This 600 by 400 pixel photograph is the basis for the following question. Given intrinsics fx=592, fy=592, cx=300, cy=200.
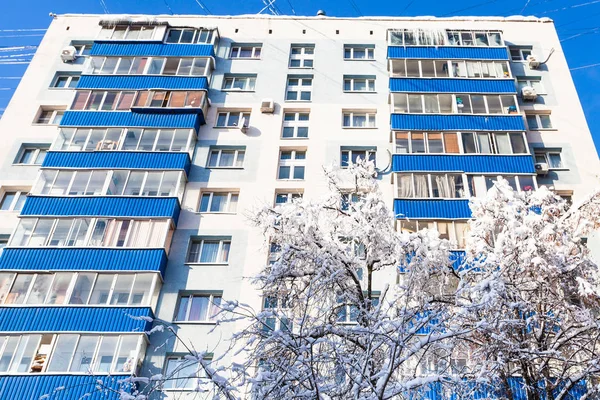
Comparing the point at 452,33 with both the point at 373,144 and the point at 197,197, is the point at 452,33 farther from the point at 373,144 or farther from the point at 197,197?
the point at 197,197

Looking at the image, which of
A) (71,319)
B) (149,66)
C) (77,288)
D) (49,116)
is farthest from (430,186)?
(49,116)

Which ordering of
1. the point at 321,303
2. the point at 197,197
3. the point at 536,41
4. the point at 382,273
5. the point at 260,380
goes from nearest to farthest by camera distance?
the point at 260,380, the point at 321,303, the point at 382,273, the point at 197,197, the point at 536,41

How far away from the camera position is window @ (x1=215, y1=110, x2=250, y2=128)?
25.9 m

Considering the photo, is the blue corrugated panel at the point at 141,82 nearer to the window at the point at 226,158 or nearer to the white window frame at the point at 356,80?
the window at the point at 226,158

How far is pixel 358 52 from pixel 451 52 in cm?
462

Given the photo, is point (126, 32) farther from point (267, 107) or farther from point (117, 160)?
point (117, 160)

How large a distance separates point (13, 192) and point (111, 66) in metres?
7.24

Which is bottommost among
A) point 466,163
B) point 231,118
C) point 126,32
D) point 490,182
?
point 490,182

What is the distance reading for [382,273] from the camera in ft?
67.9

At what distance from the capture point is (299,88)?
2733 centimetres

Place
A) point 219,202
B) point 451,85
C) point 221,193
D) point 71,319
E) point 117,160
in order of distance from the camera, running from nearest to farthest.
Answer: point 71,319
point 117,160
point 219,202
point 221,193
point 451,85

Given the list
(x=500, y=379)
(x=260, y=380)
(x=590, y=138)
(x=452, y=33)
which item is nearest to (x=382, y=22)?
(x=452, y=33)

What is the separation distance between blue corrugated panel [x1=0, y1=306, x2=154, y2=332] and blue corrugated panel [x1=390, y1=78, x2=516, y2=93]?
14189 millimetres

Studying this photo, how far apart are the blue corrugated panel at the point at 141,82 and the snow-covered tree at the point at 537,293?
13.8m
